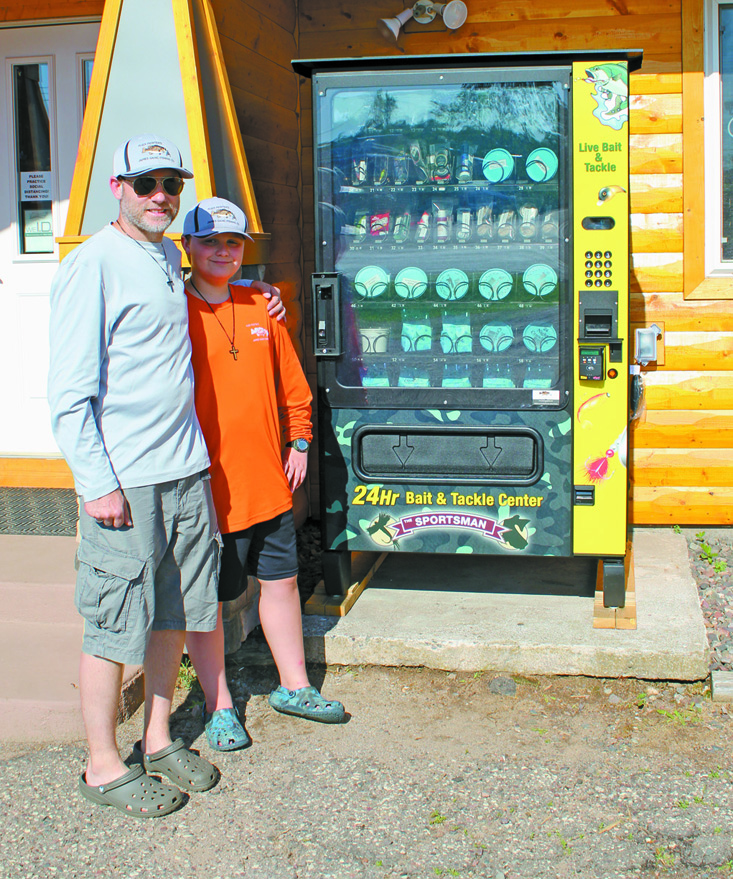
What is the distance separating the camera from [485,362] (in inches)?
145

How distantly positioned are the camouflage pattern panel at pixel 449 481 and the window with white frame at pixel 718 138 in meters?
1.78

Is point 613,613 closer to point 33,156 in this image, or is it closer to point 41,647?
point 41,647

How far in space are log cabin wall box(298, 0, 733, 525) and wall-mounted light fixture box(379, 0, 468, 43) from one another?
2.9 inches

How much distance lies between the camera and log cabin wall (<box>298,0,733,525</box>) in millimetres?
4559

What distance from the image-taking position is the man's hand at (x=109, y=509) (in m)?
2.47

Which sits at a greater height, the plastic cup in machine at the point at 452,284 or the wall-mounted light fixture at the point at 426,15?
the wall-mounted light fixture at the point at 426,15

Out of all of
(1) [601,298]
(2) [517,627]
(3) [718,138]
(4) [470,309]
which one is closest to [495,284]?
(4) [470,309]

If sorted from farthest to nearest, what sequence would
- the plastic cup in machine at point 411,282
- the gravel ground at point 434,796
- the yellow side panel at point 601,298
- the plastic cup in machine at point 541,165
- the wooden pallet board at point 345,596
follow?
1. the wooden pallet board at point 345,596
2. the plastic cup in machine at point 411,282
3. the plastic cup in machine at point 541,165
4. the yellow side panel at point 601,298
5. the gravel ground at point 434,796

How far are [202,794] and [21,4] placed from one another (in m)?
4.50

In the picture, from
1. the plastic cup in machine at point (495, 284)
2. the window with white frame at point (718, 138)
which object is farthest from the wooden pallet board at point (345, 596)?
the window with white frame at point (718, 138)

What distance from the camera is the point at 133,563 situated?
256 centimetres

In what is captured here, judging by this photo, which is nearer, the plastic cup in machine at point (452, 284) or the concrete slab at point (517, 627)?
the concrete slab at point (517, 627)

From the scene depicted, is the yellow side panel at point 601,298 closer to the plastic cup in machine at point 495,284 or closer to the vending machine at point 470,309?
the vending machine at point 470,309

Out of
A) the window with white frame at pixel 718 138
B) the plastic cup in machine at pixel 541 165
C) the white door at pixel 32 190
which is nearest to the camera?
the plastic cup in machine at pixel 541 165
